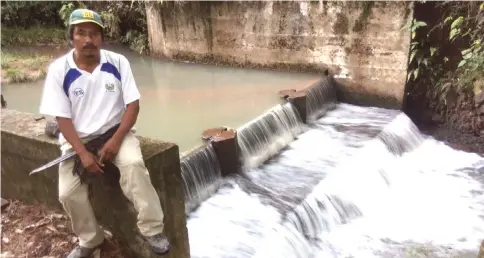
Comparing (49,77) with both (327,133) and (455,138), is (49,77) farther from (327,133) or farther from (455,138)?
(455,138)

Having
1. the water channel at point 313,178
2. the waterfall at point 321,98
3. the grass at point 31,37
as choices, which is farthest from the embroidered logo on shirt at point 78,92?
the grass at point 31,37

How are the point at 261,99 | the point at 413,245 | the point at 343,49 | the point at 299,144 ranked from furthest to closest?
the point at 343,49, the point at 261,99, the point at 299,144, the point at 413,245

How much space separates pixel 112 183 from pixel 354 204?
4.00 m

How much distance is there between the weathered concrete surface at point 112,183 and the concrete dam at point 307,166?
0.01 metres

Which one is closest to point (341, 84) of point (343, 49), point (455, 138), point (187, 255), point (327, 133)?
point (343, 49)

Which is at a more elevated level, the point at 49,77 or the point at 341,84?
the point at 49,77

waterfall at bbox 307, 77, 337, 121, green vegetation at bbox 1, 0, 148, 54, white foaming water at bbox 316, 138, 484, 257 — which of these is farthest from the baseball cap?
green vegetation at bbox 1, 0, 148, 54

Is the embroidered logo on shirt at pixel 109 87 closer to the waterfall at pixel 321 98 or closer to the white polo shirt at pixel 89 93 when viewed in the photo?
the white polo shirt at pixel 89 93

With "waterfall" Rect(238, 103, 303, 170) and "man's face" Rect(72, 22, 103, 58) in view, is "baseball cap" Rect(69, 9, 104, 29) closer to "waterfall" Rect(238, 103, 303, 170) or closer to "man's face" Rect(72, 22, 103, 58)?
"man's face" Rect(72, 22, 103, 58)

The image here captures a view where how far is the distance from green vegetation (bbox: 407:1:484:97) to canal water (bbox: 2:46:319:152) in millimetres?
2115

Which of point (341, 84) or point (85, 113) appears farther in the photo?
point (341, 84)

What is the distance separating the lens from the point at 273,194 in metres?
5.84

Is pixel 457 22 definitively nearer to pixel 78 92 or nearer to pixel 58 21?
pixel 78 92

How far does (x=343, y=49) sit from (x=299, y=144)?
2.72 meters
